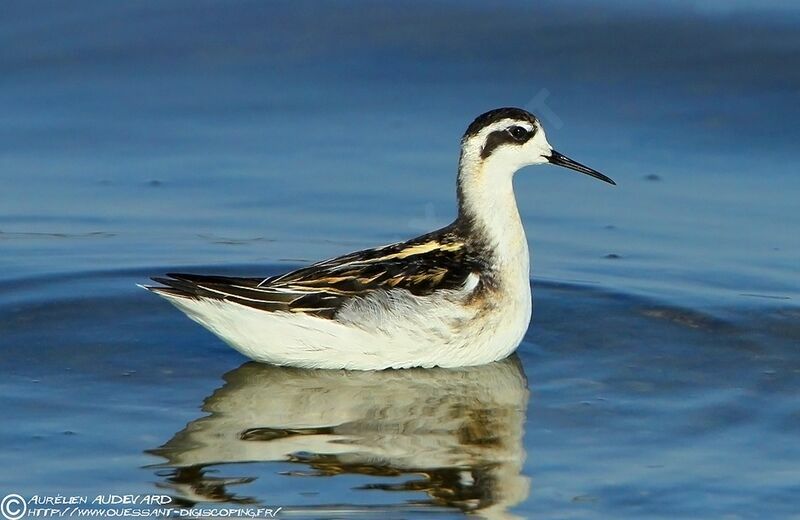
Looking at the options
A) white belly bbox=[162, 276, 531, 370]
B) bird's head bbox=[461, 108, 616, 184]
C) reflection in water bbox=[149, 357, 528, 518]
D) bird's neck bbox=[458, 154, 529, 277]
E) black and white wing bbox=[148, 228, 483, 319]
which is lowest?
reflection in water bbox=[149, 357, 528, 518]

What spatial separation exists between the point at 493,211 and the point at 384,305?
1.20 m

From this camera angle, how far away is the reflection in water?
311 inches

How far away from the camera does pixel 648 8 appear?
16438 mm

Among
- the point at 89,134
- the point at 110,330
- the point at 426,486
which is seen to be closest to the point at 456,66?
the point at 89,134

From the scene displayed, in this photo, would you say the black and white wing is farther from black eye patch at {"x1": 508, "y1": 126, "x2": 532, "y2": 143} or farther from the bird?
black eye patch at {"x1": 508, "y1": 126, "x2": 532, "y2": 143}

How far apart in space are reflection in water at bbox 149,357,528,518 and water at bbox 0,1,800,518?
2 cm

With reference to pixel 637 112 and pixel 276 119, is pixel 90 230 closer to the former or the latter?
Result: pixel 276 119

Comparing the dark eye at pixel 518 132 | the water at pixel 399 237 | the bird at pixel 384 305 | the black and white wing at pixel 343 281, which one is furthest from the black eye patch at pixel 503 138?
the water at pixel 399 237

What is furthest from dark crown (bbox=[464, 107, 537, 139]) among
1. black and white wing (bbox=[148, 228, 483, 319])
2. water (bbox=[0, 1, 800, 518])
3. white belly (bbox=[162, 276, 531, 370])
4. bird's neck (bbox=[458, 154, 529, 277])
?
water (bbox=[0, 1, 800, 518])

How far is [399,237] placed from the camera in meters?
12.3

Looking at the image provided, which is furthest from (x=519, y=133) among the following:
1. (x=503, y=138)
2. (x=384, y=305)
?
(x=384, y=305)

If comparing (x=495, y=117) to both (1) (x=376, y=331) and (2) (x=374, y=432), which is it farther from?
(2) (x=374, y=432)

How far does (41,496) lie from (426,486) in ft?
6.31

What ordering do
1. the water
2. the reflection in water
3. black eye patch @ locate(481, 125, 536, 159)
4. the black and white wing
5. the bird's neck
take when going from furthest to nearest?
1. black eye patch @ locate(481, 125, 536, 159)
2. the bird's neck
3. the black and white wing
4. the water
5. the reflection in water
